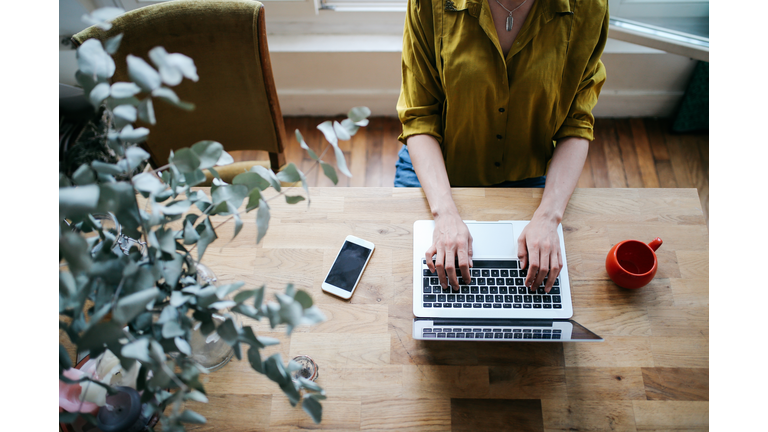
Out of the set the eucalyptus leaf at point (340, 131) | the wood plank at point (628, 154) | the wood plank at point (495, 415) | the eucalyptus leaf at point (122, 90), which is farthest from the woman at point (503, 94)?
the wood plank at point (628, 154)

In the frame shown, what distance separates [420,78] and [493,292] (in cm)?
53

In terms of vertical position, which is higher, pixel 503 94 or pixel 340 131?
pixel 340 131

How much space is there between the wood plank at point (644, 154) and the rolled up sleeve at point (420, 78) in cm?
135

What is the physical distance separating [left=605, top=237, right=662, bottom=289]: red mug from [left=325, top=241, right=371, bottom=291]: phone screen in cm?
52

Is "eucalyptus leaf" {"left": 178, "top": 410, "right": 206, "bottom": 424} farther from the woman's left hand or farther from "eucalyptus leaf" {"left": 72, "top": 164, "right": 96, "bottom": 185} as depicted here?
the woman's left hand

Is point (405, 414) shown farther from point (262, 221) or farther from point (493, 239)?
point (262, 221)

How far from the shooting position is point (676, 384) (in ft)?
2.82

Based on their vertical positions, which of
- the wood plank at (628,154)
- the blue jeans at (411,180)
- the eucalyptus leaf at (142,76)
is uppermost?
the eucalyptus leaf at (142,76)

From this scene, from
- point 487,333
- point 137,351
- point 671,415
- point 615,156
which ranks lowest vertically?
point 615,156

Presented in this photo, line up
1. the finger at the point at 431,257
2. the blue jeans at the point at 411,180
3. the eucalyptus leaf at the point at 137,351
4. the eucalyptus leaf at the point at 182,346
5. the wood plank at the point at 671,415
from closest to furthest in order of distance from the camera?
the eucalyptus leaf at the point at 137,351
the eucalyptus leaf at the point at 182,346
the wood plank at the point at 671,415
the finger at the point at 431,257
the blue jeans at the point at 411,180

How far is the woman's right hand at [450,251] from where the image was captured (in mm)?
901

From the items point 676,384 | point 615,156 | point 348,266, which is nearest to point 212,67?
point 348,266

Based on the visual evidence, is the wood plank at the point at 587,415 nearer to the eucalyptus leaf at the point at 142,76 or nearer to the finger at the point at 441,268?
the finger at the point at 441,268

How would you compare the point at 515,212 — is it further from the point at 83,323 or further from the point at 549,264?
the point at 83,323
